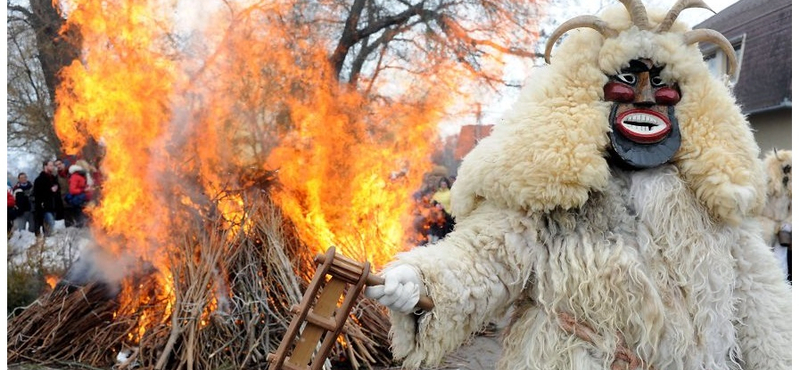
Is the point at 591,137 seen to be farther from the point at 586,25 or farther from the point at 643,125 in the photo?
the point at 586,25

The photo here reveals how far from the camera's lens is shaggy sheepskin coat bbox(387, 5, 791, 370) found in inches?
86.6

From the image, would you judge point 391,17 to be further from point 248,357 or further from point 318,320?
point 318,320

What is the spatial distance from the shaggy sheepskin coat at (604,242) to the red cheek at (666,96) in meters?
0.04

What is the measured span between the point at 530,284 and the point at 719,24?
14.5m

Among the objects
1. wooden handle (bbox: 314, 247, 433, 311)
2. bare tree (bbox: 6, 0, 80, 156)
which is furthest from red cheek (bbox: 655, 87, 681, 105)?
bare tree (bbox: 6, 0, 80, 156)

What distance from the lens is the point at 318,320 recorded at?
6.45 feet

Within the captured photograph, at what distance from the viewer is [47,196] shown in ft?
26.6

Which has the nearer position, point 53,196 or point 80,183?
point 80,183

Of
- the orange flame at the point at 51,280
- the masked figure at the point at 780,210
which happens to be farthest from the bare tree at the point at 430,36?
the orange flame at the point at 51,280

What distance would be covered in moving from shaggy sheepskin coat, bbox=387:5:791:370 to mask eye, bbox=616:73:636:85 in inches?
1.6

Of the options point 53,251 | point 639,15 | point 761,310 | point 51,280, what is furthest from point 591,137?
point 53,251

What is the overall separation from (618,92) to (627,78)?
0.28ft

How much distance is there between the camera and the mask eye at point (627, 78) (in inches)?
93.8

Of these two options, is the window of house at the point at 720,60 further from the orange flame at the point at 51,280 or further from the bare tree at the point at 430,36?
the orange flame at the point at 51,280
